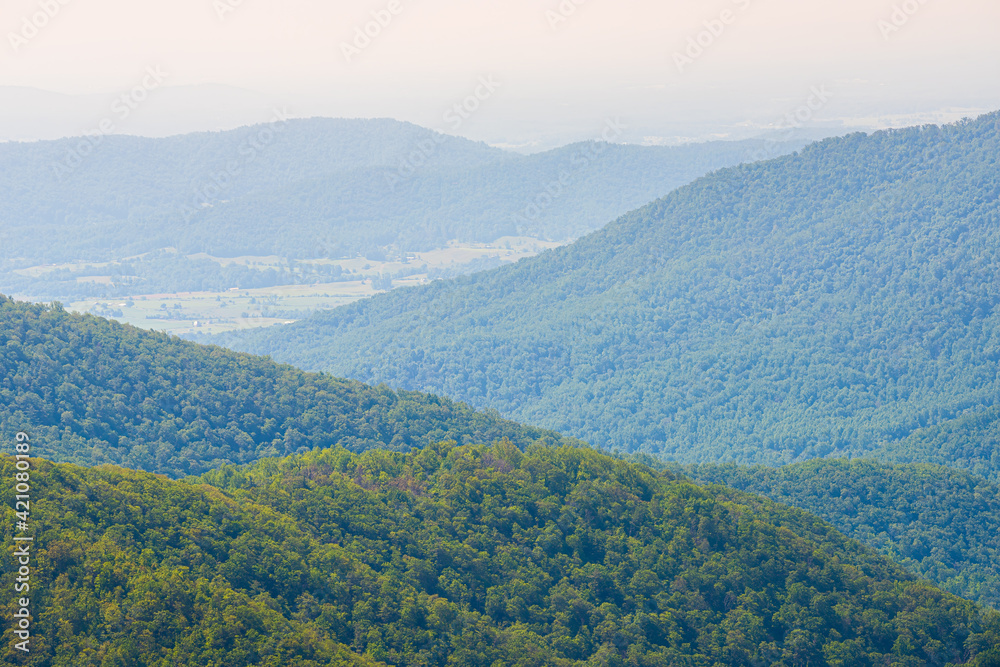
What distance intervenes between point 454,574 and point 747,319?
8844 centimetres

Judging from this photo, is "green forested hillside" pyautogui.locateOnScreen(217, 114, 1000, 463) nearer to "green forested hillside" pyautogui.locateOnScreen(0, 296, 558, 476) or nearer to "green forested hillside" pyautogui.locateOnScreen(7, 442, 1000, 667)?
"green forested hillside" pyautogui.locateOnScreen(0, 296, 558, 476)

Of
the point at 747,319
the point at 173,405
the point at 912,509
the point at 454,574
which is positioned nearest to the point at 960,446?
the point at 912,509

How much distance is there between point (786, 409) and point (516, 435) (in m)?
40.9

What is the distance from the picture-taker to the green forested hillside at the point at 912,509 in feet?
189

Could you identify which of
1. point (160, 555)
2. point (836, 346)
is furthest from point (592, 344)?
point (160, 555)

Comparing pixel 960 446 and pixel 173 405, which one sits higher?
pixel 173 405

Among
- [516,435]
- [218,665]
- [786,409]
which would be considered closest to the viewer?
[218,665]

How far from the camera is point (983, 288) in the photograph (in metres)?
108

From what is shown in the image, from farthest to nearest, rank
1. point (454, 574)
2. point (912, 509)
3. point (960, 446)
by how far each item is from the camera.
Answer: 1. point (960, 446)
2. point (912, 509)
3. point (454, 574)

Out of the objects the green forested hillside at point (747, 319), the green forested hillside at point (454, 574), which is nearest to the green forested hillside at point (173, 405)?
the green forested hillside at point (454, 574)

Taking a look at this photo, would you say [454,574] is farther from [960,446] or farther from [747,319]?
[747,319]

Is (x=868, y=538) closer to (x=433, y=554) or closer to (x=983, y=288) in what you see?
(x=433, y=554)

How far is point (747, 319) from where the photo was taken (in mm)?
121062

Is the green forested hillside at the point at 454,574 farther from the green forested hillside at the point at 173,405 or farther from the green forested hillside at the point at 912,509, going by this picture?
the green forested hillside at the point at 912,509
